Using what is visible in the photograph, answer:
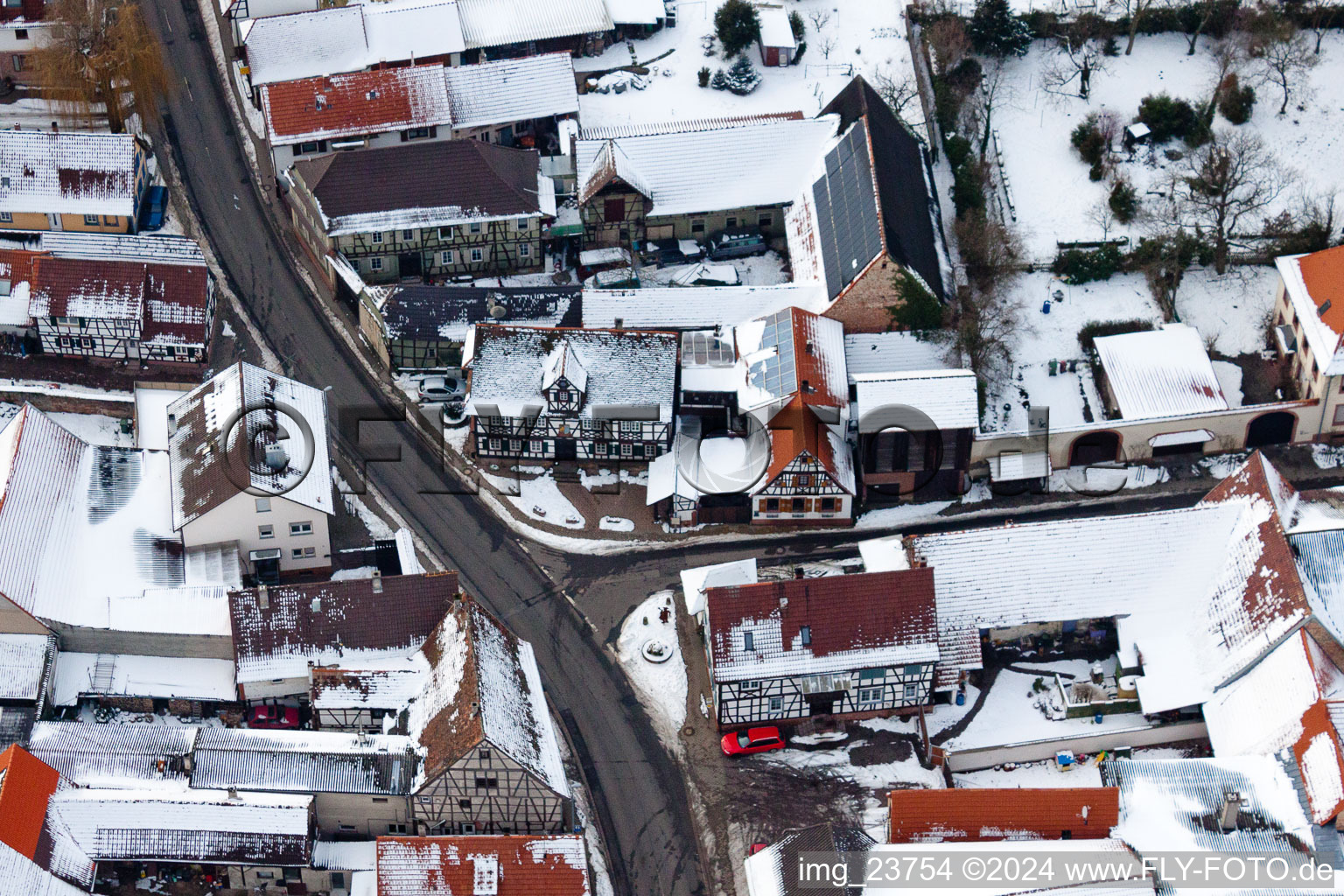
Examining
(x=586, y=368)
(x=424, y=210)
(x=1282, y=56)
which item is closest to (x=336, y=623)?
(x=586, y=368)

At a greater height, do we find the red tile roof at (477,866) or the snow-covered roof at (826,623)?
the snow-covered roof at (826,623)

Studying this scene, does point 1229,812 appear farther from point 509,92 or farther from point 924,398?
point 509,92

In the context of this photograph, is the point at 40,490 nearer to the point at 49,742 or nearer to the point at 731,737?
the point at 49,742

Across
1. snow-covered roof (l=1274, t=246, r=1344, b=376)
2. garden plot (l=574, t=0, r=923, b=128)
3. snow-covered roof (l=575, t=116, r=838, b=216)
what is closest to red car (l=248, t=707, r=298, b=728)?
snow-covered roof (l=575, t=116, r=838, b=216)

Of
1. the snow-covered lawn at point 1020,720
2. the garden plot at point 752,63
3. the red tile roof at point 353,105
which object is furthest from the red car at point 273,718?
the garden plot at point 752,63

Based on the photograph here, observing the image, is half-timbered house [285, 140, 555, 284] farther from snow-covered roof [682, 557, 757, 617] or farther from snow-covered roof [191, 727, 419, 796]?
snow-covered roof [191, 727, 419, 796]

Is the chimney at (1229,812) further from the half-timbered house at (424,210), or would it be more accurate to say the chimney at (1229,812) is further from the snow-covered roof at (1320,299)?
the half-timbered house at (424,210)
